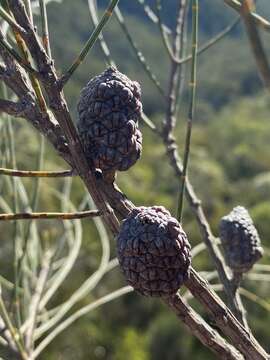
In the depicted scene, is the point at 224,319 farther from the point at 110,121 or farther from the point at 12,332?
the point at 12,332

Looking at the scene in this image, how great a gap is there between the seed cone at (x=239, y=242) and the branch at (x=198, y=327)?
0.12 m

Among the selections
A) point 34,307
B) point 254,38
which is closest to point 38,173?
point 254,38

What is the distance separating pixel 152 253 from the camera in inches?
13.9

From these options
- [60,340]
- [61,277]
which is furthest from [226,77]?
[61,277]

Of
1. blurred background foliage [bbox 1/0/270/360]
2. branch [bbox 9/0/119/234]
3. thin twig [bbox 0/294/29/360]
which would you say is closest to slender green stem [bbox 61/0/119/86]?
branch [bbox 9/0/119/234]

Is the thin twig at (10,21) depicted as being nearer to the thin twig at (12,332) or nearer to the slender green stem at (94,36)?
the slender green stem at (94,36)

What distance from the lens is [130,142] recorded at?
0.37 m

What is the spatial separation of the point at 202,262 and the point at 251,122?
6.64 m

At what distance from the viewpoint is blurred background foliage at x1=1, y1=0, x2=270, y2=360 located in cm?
461

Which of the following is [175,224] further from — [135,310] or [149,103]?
[149,103]

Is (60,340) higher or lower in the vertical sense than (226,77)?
lower

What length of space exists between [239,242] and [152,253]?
0.15 metres

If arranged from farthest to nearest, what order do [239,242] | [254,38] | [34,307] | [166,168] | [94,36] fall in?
1. [166,168]
2. [34,307]
3. [239,242]
4. [94,36]
5. [254,38]

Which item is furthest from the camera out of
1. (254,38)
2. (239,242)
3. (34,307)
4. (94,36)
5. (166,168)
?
(166,168)
